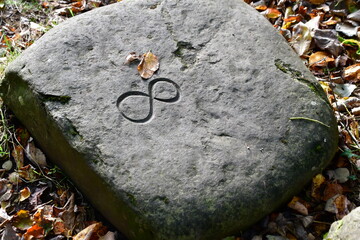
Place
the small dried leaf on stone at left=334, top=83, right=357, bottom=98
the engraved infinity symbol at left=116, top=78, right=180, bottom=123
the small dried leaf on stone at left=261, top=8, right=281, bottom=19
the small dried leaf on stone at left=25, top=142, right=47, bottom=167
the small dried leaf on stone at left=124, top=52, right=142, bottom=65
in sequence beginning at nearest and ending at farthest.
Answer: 1. the engraved infinity symbol at left=116, top=78, right=180, bottom=123
2. the small dried leaf on stone at left=124, top=52, right=142, bottom=65
3. the small dried leaf on stone at left=25, top=142, right=47, bottom=167
4. the small dried leaf on stone at left=334, top=83, right=357, bottom=98
5. the small dried leaf on stone at left=261, top=8, right=281, bottom=19

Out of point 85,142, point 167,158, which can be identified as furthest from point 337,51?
point 85,142

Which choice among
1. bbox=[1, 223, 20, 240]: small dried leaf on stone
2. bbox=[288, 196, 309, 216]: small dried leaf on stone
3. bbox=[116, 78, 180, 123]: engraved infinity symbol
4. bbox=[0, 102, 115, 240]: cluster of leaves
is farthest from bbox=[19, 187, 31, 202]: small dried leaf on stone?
bbox=[288, 196, 309, 216]: small dried leaf on stone

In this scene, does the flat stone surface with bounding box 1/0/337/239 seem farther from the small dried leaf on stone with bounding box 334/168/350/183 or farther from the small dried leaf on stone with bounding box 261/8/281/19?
the small dried leaf on stone with bounding box 261/8/281/19

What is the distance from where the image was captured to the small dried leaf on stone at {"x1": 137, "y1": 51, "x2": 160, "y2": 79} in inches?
105

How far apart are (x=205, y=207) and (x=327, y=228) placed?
0.84 m

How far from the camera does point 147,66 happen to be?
2.69 meters

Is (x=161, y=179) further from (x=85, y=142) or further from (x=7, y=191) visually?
(x=7, y=191)

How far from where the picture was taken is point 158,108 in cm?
255

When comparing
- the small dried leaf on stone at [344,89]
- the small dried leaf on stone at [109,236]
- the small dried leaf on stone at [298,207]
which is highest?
the small dried leaf on stone at [109,236]

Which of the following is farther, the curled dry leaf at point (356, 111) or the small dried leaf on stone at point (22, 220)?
the curled dry leaf at point (356, 111)

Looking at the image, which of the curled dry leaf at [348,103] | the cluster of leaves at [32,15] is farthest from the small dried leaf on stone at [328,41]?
the cluster of leaves at [32,15]

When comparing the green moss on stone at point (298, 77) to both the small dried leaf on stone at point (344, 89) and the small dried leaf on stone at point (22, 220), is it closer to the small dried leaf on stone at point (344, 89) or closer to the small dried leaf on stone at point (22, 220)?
the small dried leaf on stone at point (344, 89)

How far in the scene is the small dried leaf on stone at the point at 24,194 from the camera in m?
Result: 2.83

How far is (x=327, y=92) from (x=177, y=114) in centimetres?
131
